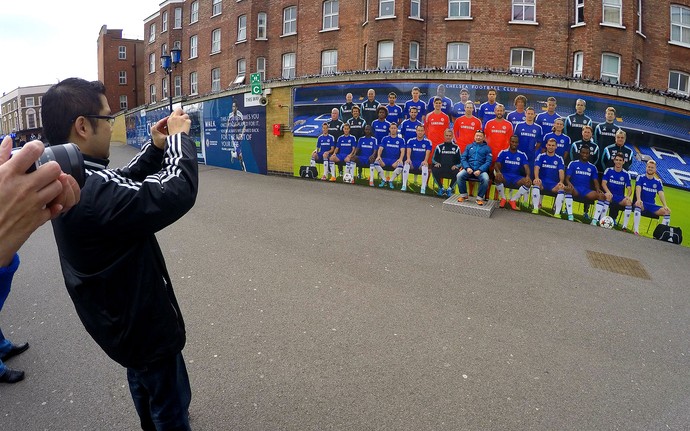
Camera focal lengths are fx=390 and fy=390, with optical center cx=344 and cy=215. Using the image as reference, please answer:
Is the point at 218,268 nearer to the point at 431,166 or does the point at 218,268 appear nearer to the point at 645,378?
the point at 645,378

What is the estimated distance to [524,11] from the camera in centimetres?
1916

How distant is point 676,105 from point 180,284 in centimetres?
1149

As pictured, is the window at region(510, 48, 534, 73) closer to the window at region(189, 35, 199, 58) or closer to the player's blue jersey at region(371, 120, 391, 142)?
the player's blue jersey at region(371, 120, 391, 142)

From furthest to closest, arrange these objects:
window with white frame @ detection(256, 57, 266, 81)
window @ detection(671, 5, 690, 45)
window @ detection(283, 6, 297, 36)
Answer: window with white frame @ detection(256, 57, 266, 81)
window @ detection(283, 6, 297, 36)
window @ detection(671, 5, 690, 45)

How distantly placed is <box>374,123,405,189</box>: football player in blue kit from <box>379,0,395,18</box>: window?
1061 cm

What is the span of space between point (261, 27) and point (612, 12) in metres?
21.0

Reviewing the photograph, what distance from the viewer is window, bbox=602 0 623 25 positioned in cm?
1830

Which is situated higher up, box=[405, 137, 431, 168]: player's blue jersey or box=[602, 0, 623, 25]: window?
box=[602, 0, 623, 25]: window

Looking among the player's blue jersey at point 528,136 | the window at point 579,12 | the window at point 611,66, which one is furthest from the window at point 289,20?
the player's blue jersey at point 528,136

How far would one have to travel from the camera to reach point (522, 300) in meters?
4.97

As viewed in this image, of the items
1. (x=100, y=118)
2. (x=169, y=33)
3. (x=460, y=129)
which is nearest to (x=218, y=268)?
(x=100, y=118)

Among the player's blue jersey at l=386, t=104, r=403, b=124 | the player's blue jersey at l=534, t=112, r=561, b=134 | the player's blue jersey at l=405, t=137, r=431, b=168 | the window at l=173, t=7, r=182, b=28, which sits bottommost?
the player's blue jersey at l=405, t=137, r=431, b=168

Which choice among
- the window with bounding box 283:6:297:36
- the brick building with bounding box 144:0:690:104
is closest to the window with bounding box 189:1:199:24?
the window with bounding box 283:6:297:36

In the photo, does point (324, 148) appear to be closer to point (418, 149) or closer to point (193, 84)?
point (418, 149)
